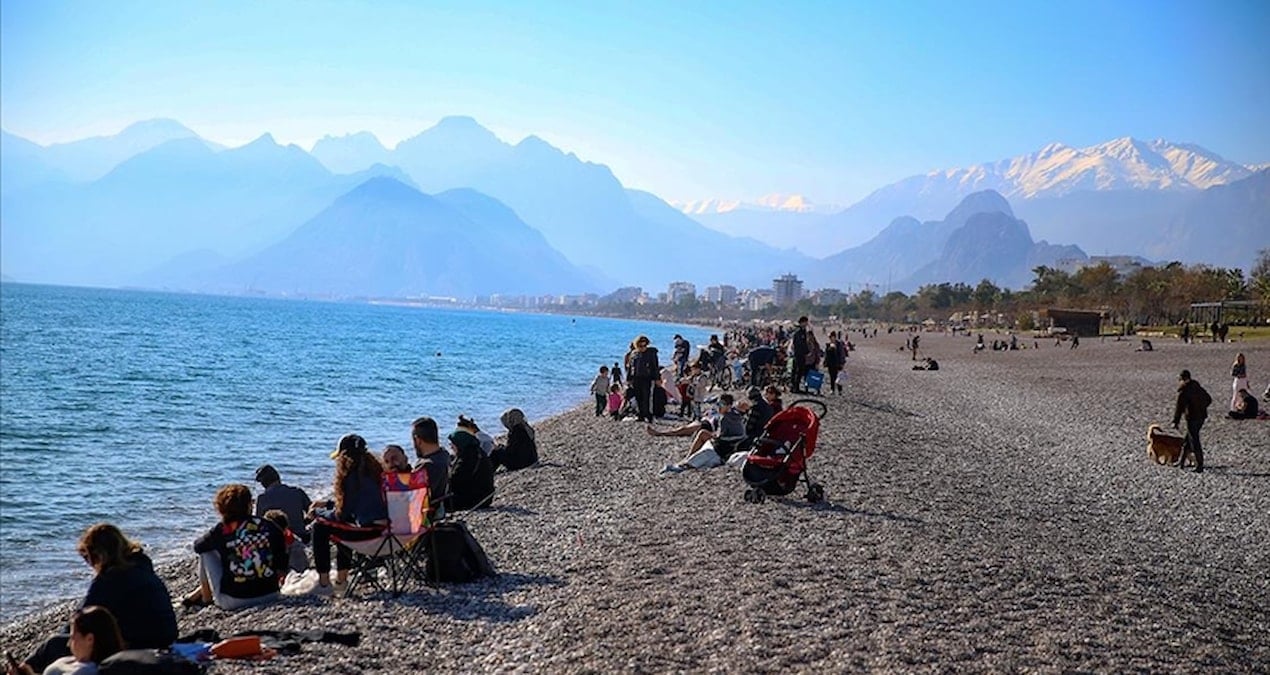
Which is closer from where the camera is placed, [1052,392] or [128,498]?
[128,498]

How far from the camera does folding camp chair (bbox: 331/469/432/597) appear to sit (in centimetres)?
782

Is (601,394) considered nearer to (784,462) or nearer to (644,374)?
(644,374)

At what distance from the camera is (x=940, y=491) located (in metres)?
12.2

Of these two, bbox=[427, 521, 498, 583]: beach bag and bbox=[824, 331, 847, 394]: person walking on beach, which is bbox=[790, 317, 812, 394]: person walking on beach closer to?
bbox=[824, 331, 847, 394]: person walking on beach

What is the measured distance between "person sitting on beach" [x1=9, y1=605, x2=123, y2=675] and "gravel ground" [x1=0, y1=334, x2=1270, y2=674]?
0.80 m

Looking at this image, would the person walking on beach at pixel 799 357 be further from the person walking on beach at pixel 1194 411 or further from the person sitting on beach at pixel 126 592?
the person sitting on beach at pixel 126 592

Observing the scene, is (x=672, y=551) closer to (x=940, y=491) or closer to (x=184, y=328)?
(x=940, y=491)

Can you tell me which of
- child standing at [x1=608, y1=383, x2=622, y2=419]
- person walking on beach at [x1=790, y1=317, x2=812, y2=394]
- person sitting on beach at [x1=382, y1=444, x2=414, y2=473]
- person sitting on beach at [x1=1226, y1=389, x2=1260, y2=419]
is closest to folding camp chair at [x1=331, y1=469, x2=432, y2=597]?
person sitting on beach at [x1=382, y1=444, x2=414, y2=473]

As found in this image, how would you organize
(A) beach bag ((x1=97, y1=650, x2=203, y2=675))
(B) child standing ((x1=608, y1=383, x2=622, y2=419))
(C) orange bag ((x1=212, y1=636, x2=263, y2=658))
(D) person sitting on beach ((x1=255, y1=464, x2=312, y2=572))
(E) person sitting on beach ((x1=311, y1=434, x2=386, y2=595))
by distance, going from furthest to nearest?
(B) child standing ((x1=608, y1=383, x2=622, y2=419)), (D) person sitting on beach ((x1=255, y1=464, x2=312, y2=572)), (E) person sitting on beach ((x1=311, y1=434, x2=386, y2=595)), (C) orange bag ((x1=212, y1=636, x2=263, y2=658)), (A) beach bag ((x1=97, y1=650, x2=203, y2=675))

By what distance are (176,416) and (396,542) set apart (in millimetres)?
22881

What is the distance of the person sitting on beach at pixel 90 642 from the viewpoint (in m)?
5.52

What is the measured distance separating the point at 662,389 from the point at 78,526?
12197 millimetres

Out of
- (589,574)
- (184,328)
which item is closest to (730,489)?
(589,574)

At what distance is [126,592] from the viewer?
587 cm
